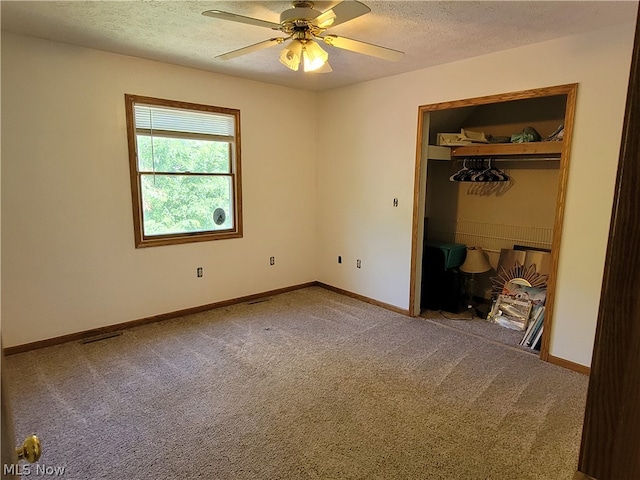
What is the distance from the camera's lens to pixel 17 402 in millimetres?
2539

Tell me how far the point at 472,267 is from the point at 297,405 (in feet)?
9.05

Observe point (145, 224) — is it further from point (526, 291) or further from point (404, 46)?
point (526, 291)

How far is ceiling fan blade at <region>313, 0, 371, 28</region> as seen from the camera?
194cm

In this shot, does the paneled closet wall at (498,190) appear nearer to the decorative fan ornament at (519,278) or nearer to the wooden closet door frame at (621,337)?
the decorative fan ornament at (519,278)

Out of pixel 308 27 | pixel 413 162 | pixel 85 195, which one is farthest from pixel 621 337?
pixel 85 195

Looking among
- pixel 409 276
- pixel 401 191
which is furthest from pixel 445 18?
pixel 409 276

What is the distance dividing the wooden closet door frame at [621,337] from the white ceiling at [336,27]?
85.6 inches

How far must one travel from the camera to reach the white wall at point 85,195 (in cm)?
309

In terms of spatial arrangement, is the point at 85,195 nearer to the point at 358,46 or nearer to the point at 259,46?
the point at 259,46

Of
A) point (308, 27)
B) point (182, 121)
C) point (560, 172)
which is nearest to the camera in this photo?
point (308, 27)

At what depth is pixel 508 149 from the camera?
3736 mm

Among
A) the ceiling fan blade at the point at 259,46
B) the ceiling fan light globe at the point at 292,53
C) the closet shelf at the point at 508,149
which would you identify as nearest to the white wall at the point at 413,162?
the closet shelf at the point at 508,149

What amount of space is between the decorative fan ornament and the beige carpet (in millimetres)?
967

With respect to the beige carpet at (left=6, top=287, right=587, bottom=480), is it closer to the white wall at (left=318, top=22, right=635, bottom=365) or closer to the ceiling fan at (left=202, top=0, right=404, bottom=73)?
the white wall at (left=318, top=22, right=635, bottom=365)
